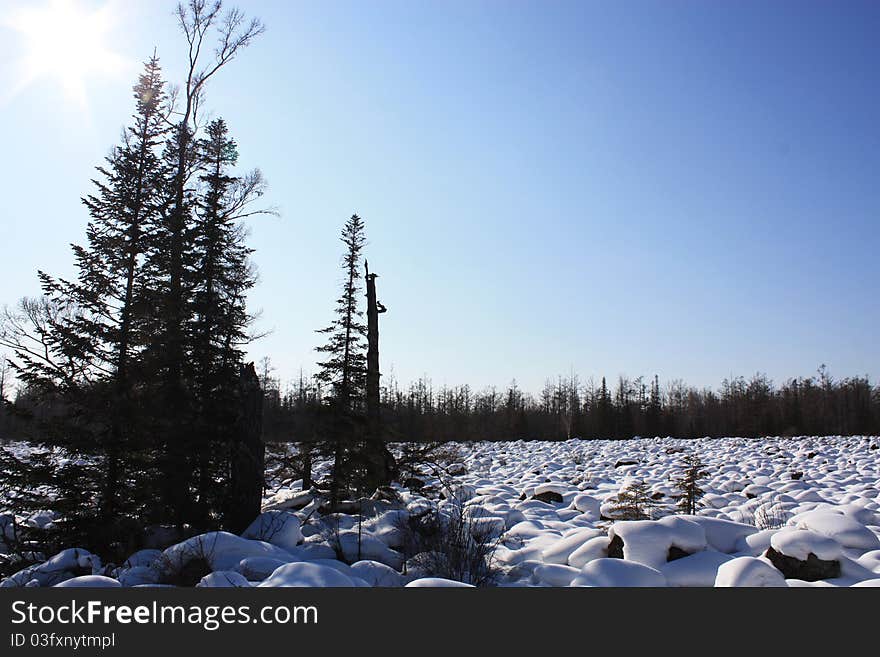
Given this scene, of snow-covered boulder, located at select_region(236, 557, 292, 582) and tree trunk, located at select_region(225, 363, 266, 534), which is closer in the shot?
snow-covered boulder, located at select_region(236, 557, 292, 582)

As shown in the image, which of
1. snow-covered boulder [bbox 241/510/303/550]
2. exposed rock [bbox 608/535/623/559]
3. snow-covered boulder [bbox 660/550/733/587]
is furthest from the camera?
snow-covered boulder [bbox 241/510/303/550]

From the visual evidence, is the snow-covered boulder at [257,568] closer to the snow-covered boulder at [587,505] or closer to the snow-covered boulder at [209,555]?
the snow-covered boulder at [209,555]

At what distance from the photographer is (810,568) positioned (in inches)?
180

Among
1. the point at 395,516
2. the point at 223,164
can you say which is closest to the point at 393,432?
the point at 395,516

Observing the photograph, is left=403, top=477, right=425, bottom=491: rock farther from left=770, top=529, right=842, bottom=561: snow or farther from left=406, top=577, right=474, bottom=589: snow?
left=770, top=529, right=842, bottom=561: snow

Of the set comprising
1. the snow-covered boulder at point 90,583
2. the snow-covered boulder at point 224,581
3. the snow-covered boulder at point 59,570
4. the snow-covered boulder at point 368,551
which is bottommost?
the snow-covered boulder at point 368,551

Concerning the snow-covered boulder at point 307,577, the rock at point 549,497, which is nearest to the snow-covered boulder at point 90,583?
the snow-covered boulder at point 307,577

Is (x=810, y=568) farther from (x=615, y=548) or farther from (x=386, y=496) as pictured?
(x=386, y=496)

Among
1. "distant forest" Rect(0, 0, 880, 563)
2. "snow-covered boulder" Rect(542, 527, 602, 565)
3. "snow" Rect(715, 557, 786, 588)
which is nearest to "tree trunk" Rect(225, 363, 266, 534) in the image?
→ "distant forest" Rect(0, 0, 880, 563)

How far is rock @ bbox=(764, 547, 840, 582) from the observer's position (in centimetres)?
457

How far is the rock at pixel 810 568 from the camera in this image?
4.57 meters

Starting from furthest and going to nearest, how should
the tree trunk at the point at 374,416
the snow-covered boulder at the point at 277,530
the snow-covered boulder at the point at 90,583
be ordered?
the tree trunk at the point at 374,416, the snow-covered boulder at the point at 277,530, the snow-covered boulder at the point at 90,583
